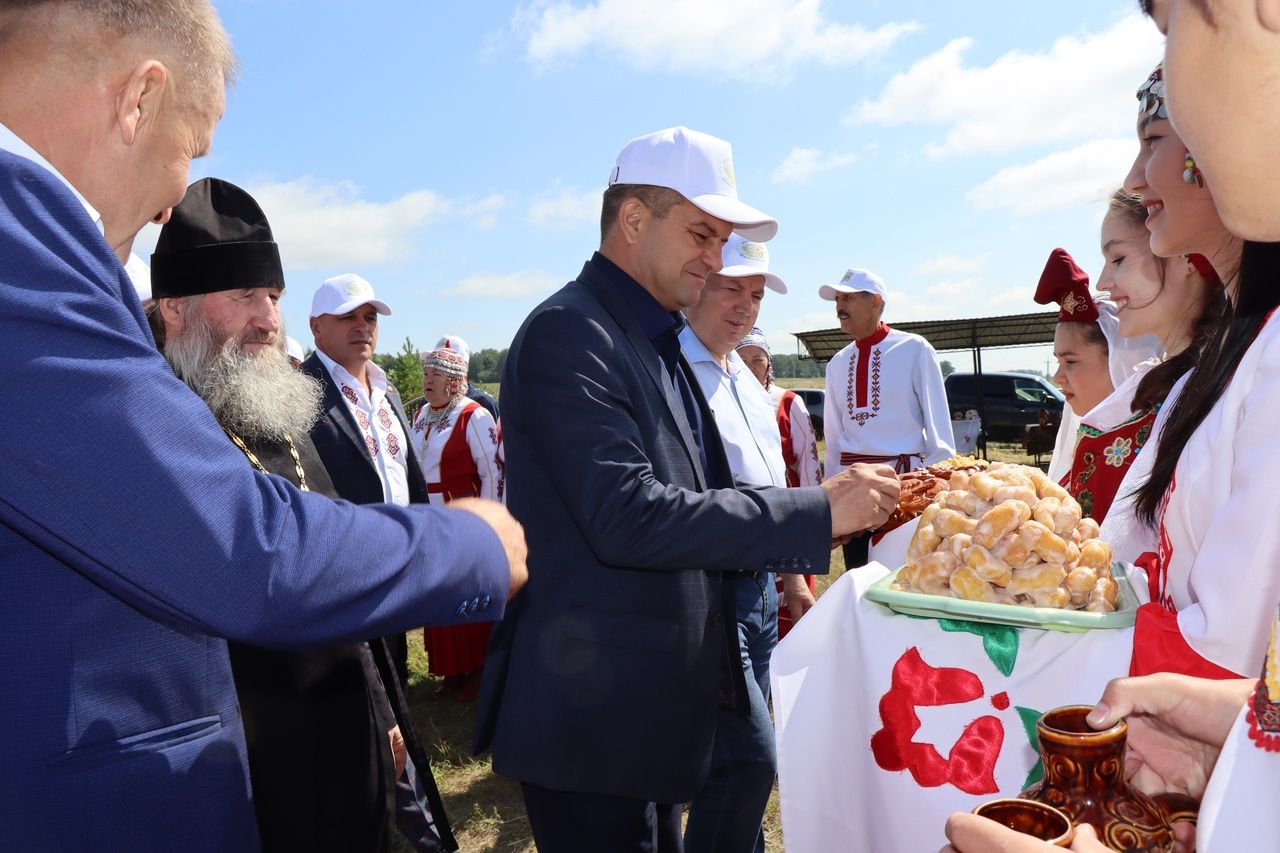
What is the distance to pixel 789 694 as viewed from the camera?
198 cm

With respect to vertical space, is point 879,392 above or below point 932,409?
above

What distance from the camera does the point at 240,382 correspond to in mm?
2660

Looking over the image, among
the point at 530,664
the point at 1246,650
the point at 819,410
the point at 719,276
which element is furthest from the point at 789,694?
the point at 819,410

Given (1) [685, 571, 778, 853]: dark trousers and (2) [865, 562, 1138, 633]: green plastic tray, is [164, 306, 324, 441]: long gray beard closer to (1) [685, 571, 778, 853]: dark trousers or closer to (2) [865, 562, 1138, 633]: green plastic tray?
(1) [685, 571, 778, 853]: dark trousers

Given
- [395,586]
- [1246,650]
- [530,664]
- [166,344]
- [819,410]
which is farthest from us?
[819,410]

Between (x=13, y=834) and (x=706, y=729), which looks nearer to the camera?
(x=13, y=834)

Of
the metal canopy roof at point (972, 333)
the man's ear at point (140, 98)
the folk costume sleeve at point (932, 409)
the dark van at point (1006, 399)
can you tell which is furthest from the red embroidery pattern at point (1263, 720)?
the dark van at point (1006, 399)

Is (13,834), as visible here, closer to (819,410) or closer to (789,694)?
(789,694)

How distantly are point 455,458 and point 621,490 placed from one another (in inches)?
192

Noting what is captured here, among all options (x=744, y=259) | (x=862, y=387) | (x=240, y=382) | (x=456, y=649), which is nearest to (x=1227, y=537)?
(x=240, y=382)

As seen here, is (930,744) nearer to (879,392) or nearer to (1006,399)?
(879,392)

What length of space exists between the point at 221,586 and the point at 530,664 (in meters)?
1.21

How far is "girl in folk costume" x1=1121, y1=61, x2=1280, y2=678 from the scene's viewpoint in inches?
48.8

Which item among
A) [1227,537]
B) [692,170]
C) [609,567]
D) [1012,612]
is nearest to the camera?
[1227,537]
